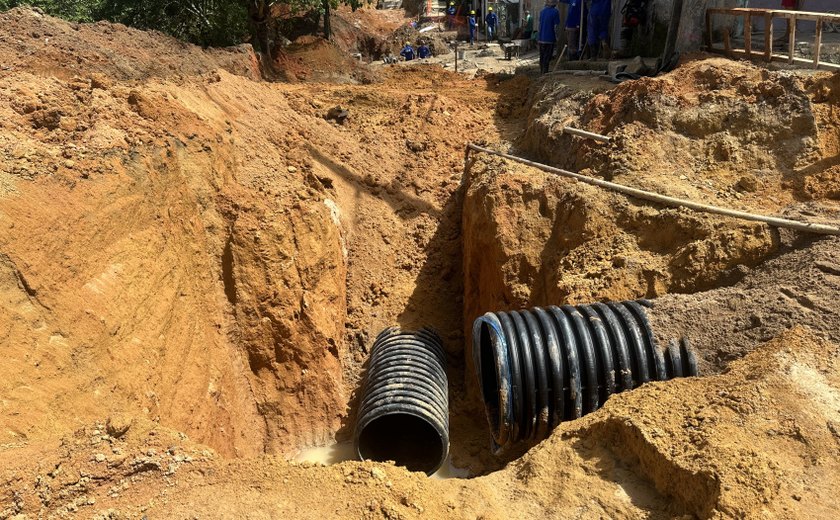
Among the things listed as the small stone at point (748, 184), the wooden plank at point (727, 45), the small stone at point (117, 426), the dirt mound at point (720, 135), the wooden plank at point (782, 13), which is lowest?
the small stone at point (117, 426)

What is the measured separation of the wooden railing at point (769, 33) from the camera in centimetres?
840

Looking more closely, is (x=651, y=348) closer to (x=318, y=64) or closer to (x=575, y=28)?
(x=575, y=28)

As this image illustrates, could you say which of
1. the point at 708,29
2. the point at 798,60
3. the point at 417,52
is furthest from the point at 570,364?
the point at 417,52

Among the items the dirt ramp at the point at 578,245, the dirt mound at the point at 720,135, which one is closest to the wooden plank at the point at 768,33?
the dirt mound at the point at 720,135

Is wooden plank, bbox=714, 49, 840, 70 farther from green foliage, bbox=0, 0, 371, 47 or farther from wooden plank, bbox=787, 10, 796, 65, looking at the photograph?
green foliage, bbox=0, 0, 371, 47

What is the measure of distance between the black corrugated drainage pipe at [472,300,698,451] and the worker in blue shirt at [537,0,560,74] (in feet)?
38.6

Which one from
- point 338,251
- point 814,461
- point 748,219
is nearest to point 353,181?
point 338,251

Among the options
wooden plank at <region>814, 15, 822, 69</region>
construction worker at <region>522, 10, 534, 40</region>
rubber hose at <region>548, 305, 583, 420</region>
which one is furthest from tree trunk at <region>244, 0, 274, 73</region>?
rubber hose at <region>548, 305, 583, 420</region>

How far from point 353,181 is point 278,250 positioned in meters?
2.86

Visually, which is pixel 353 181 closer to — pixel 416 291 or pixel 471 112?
pixel 416 291

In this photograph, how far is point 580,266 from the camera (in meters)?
7.12

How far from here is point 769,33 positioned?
9.02 m

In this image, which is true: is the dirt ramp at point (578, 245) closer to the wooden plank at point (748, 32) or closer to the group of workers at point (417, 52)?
the wooden plank at point (748, 32)

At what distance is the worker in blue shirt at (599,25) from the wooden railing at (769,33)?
3680 mm
